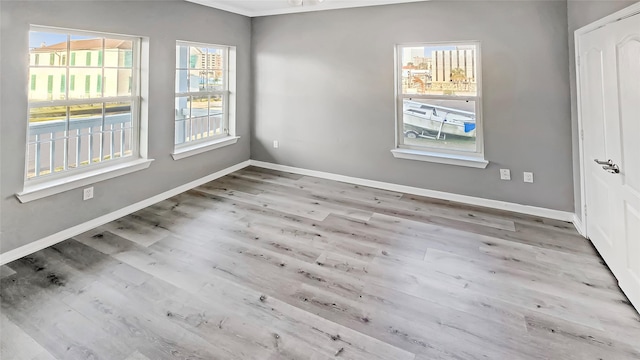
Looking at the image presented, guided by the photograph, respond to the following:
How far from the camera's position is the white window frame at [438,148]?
11.8 ft

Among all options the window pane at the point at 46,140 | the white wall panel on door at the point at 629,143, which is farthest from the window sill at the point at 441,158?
the window pane at the point at 46,140

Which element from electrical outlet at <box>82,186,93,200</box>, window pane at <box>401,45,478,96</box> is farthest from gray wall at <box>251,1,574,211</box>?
electrical outlet at <box>82,186,93,200</box>

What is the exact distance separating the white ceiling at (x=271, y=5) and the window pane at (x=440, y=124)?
132cm

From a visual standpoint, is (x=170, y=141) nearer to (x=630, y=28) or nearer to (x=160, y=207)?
(x=160, y=207)

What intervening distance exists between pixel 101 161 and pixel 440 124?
397 centimetres

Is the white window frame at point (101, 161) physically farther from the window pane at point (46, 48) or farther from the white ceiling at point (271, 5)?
the white ceiling at point (271, 5)

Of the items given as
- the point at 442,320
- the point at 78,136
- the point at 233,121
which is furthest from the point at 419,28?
the point at 78,136

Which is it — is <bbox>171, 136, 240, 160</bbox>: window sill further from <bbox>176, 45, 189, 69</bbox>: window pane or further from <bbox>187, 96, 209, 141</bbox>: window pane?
<bbox>176, 45, 189, 69</bbox>: window pane

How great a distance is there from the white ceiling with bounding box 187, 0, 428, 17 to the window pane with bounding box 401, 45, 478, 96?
687 mm

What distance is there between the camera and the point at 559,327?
1.82m

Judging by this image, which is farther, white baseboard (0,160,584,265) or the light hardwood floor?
white baseboard (0,160,584,265)

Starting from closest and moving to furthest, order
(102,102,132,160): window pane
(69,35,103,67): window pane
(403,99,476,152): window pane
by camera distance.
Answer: (69,35,103,67): window pane, (102,102,132,160): window pane, (403,99,476,152): window pane

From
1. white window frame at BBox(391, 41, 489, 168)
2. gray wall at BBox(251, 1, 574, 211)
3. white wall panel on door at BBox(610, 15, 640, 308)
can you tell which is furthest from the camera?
white window frame at BBox(391, 41, 489, 168)

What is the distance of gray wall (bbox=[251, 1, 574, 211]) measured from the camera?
3225 mm
